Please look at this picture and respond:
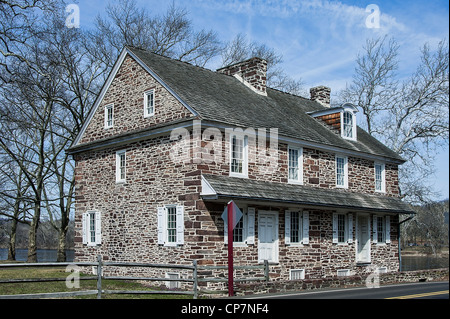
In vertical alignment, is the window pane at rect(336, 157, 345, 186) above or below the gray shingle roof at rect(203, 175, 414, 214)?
above

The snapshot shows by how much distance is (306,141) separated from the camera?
878 inches

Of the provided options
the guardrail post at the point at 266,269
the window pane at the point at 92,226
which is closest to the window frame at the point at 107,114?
the window pane at the point at 92,226

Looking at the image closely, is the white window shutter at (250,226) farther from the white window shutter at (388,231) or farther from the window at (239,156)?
the white window shutter at (388,231)

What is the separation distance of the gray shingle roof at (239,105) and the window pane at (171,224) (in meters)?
3.51

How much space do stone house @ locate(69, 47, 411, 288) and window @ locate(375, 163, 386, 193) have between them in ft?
1.11

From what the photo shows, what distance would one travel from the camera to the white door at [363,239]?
1002 inches

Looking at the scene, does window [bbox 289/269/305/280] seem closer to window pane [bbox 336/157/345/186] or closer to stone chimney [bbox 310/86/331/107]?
window pane [bbox 336/157/345/186]

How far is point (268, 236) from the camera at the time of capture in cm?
2050

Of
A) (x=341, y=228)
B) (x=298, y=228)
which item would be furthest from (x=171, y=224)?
(x=341, y=228)

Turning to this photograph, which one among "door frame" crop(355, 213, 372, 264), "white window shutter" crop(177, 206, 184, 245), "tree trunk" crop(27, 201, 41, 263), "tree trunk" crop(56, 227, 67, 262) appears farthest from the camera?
"tree trunk" crop(56, 227, 67, 262)

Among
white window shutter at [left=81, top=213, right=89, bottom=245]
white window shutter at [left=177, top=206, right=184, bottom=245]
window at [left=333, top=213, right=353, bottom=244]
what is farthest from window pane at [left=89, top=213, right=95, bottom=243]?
window at [left=333, top=213, right=353, bottom=244]

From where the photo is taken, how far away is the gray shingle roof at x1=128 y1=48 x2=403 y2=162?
20281mm
